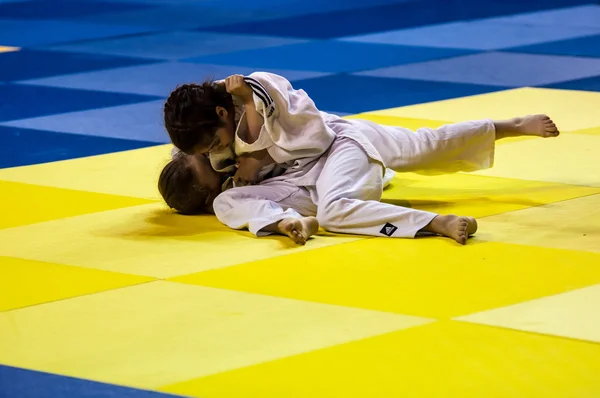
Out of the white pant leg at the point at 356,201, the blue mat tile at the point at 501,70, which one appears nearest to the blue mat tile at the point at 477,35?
the blue mat tile at the point at 501,70

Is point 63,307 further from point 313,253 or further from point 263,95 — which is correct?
point 263,95

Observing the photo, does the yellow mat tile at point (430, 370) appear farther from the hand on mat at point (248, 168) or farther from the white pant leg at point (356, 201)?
the hand on mat at point (248, 168)

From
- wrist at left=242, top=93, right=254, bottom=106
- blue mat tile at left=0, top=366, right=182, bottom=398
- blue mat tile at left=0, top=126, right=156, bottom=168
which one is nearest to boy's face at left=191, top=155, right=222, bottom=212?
wrist at left=242, top=93, right=254, bottom=106

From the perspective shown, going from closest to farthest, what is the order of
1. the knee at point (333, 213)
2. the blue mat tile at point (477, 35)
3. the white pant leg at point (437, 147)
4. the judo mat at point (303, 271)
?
the judo mat at point (303, 271), the knee at point (333, 213), the white pant leg at point (437, 147), the blue mat tile at point (477, 35)

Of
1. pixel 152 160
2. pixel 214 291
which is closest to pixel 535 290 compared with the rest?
pixel 214 291

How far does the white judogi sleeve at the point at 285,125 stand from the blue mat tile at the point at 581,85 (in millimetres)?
5181

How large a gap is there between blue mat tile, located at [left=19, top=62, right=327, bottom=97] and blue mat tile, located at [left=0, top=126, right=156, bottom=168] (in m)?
1.96

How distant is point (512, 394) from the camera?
454 centimetres

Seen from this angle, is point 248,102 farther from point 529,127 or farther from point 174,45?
point 174,45

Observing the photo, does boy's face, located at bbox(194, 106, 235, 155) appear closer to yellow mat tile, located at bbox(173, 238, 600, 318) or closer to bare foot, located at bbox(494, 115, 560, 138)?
yellow mat tile, located at bbox(173, 238, 600, 318)

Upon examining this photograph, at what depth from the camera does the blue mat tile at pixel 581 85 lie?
11.7 m

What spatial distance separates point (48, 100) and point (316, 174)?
5.53 meters

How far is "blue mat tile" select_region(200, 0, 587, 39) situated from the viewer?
16359mm

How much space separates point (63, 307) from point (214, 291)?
72 centimetres
